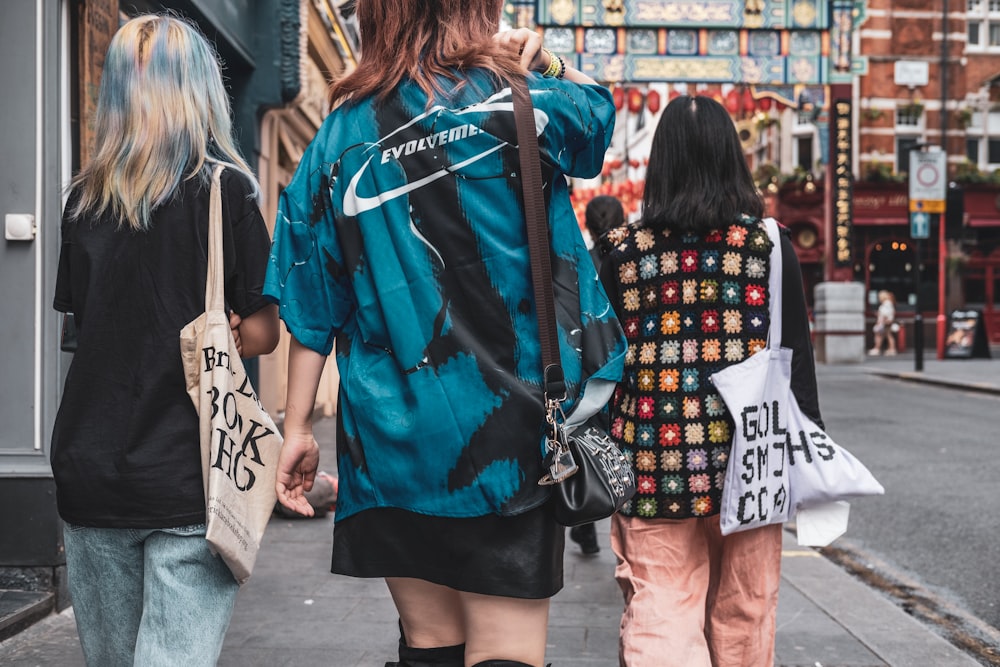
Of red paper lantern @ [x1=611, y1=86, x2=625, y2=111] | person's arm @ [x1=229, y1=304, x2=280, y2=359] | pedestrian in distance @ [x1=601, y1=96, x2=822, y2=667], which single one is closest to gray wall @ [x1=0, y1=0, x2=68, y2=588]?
person's arm @ [x1=229, y1=304, x2=280, y2=359]

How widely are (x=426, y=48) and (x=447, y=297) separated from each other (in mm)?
455

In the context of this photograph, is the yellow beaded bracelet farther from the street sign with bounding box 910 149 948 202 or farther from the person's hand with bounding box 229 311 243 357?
the street sign with bounding box 910 149 948 202

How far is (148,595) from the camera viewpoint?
200cm

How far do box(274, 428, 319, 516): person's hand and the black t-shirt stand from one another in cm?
18

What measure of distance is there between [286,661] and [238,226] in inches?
79.4

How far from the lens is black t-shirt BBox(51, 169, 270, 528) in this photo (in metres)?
1.96

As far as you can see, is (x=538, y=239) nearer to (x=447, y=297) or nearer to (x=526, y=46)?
(x=447, y=297)

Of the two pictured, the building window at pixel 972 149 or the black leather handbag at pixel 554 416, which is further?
the building window at pixel 972 149

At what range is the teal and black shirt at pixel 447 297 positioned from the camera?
1714 millimetres

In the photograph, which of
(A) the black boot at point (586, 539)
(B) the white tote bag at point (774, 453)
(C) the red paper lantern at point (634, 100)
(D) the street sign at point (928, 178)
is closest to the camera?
(B) the white tote bag at point (774, 453)

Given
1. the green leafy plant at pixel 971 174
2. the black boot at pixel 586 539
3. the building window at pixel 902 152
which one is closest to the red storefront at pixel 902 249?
the green leafy plant at pixel 971 174

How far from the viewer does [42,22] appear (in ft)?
13.0

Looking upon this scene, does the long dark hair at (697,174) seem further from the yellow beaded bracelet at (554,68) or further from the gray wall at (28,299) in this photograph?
the gray wall at (28,299)

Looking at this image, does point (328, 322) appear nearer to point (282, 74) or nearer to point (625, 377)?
point (625, 377)
